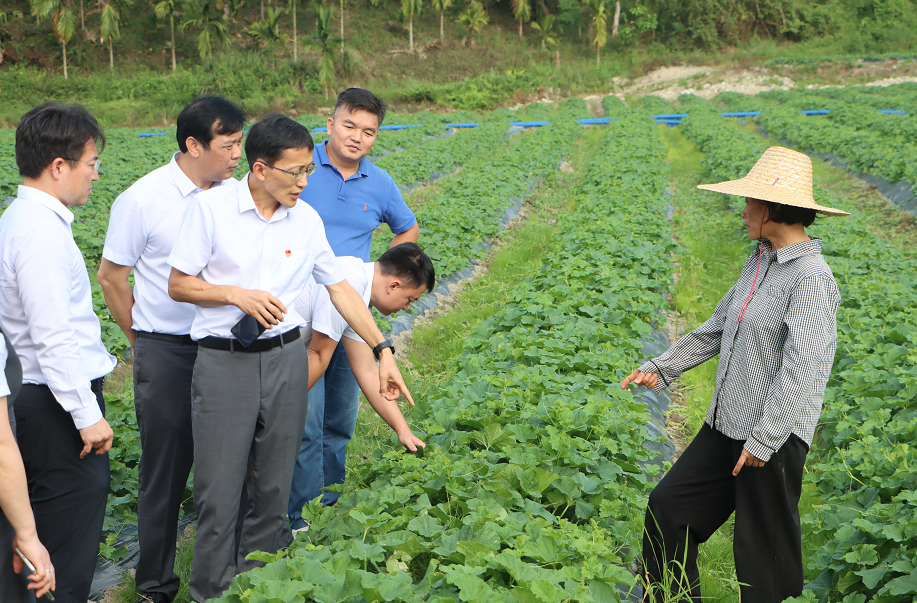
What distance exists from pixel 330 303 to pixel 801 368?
198 cm

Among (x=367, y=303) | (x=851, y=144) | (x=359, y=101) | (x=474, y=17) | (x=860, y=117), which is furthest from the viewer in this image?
(x=474, y=17)

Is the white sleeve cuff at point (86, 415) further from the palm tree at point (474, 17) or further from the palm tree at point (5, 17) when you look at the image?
the palm tree at point (474, 17)

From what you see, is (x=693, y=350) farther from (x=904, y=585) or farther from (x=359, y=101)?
(x=359, y=101)

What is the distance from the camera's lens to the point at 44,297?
2217 mm

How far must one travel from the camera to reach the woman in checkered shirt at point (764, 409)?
2510mm

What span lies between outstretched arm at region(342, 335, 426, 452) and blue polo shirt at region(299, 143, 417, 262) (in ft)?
2.31

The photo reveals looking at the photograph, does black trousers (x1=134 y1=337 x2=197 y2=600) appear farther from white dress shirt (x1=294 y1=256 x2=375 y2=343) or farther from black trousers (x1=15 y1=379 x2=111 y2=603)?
white dress shirt (x1=294 y1=256 x2=375 y2=343)

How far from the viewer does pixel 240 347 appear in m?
2.56

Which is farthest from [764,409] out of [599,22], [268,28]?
[599,22]

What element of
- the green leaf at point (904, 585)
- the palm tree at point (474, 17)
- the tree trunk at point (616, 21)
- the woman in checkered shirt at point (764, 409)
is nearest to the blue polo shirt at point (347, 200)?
the woman in checkered shirt at point (764, 409)

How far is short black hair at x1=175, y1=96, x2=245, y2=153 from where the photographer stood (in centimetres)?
289

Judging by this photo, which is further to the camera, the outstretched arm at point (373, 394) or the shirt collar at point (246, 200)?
the outstretched arm at point (373, 394)

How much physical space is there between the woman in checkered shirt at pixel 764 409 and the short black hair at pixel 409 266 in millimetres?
1343

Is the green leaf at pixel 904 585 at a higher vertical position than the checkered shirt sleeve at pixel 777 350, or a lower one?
lower
